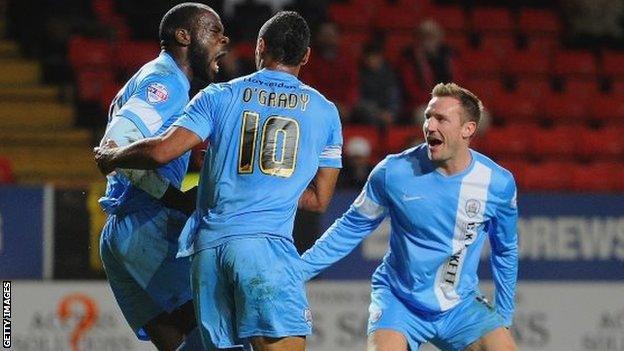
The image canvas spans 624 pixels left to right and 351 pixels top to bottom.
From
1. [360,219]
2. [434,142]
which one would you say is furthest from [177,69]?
[434,142]

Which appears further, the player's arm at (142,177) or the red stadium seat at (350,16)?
the red stadium seat at (350,16)

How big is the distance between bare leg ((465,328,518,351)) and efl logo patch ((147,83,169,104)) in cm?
177

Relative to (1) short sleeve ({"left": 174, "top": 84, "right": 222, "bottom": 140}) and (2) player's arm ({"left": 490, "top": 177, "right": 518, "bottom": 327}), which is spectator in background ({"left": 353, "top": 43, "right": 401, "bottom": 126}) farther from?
(1) short sleeve ({"left": 174, "top": 84, "right": 222, "bottom": 140})

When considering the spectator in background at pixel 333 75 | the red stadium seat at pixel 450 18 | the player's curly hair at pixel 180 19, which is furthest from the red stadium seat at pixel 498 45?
the player's curly hair at pixel 180 19

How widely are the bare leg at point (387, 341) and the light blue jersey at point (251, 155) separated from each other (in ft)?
2.78

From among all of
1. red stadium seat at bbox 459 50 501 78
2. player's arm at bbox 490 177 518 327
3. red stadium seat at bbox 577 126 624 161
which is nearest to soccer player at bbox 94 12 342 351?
player's arm at bbox 490 177 518 327

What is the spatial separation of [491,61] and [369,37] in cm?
132

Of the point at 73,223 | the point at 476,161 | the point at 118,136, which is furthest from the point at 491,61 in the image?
the point at 118,136

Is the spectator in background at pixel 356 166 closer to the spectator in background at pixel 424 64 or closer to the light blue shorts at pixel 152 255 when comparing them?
the spectator in background at pixel 424 64

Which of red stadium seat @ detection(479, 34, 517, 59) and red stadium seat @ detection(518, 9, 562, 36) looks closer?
red stadium seat @ detection(479, 34, 517, 59)

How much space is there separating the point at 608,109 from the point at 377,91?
9.73ft

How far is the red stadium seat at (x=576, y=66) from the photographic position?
13.4m

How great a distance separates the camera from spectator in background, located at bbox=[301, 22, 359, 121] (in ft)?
37.3

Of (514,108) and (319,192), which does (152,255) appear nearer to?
(319,192)
